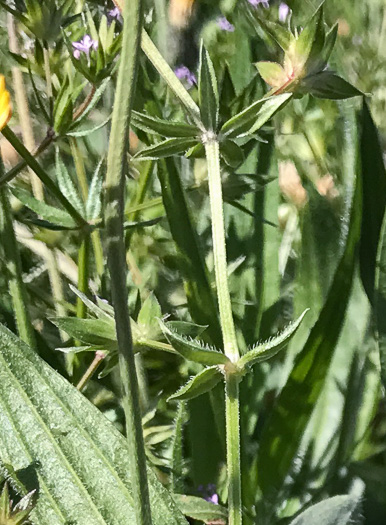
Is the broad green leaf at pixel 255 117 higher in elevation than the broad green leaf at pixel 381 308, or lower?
higher

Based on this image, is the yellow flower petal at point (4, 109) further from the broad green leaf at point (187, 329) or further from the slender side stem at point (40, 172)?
the broad green leaf at point (187, 329)

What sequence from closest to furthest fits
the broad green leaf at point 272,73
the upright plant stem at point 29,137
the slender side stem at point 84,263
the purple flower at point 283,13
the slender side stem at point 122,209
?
the slender side stem at point 122,209 < the broad green leaf at point 272,73 < the slender side stem at point 84,263 < the upright plant stem at point 29,137 < the purple flower at point 283,13

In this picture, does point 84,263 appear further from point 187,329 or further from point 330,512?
point 330,512

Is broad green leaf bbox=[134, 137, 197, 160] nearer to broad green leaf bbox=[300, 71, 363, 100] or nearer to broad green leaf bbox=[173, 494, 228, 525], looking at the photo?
broad green leaf bbox=[300, 71, 363, 100]

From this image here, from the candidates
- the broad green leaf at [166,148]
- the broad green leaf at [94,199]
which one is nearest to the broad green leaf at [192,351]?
the broad green leaf at [166,148]

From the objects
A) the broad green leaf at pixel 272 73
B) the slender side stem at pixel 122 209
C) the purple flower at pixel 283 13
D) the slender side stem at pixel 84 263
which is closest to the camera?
the slender side stem at pixel 122 209

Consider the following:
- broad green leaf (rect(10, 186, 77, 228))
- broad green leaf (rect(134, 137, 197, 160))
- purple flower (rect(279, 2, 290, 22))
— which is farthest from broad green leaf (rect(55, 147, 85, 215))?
purple flower (rect(279, 2, 290, 22))

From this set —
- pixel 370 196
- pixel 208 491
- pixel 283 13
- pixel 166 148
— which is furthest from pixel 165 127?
pixel 283 13
